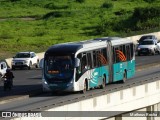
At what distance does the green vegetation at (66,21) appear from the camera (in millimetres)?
95125

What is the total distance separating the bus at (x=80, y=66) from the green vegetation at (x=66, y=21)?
4325cm

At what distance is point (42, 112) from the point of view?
2534 centimetres

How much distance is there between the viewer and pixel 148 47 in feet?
233

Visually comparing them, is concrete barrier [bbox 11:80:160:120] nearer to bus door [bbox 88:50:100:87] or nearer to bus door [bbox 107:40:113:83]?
bus door [bbox 88:50:100:87]

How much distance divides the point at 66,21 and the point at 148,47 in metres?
47.7

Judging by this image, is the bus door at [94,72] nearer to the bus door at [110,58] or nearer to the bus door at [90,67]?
the bus door at [90,67]

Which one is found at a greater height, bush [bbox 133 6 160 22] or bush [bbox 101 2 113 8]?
bush [bbox 133 6 160 22]

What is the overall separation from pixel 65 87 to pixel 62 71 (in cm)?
82

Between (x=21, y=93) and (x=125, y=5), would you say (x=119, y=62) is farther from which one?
(x=125, y=5)

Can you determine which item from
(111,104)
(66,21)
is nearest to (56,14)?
(66,21)

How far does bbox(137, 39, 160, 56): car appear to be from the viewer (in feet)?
232

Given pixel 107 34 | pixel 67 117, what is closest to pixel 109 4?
pixel 107 34

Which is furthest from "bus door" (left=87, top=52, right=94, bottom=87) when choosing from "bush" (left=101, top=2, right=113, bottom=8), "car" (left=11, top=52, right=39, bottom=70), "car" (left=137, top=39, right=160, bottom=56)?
"bush" (left=101, top=2, right=113, bottom=8)

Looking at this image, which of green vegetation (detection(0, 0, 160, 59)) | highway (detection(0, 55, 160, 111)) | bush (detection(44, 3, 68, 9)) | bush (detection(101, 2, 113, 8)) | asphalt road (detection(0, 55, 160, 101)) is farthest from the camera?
bush (detection(44, 3, 68, 9))
